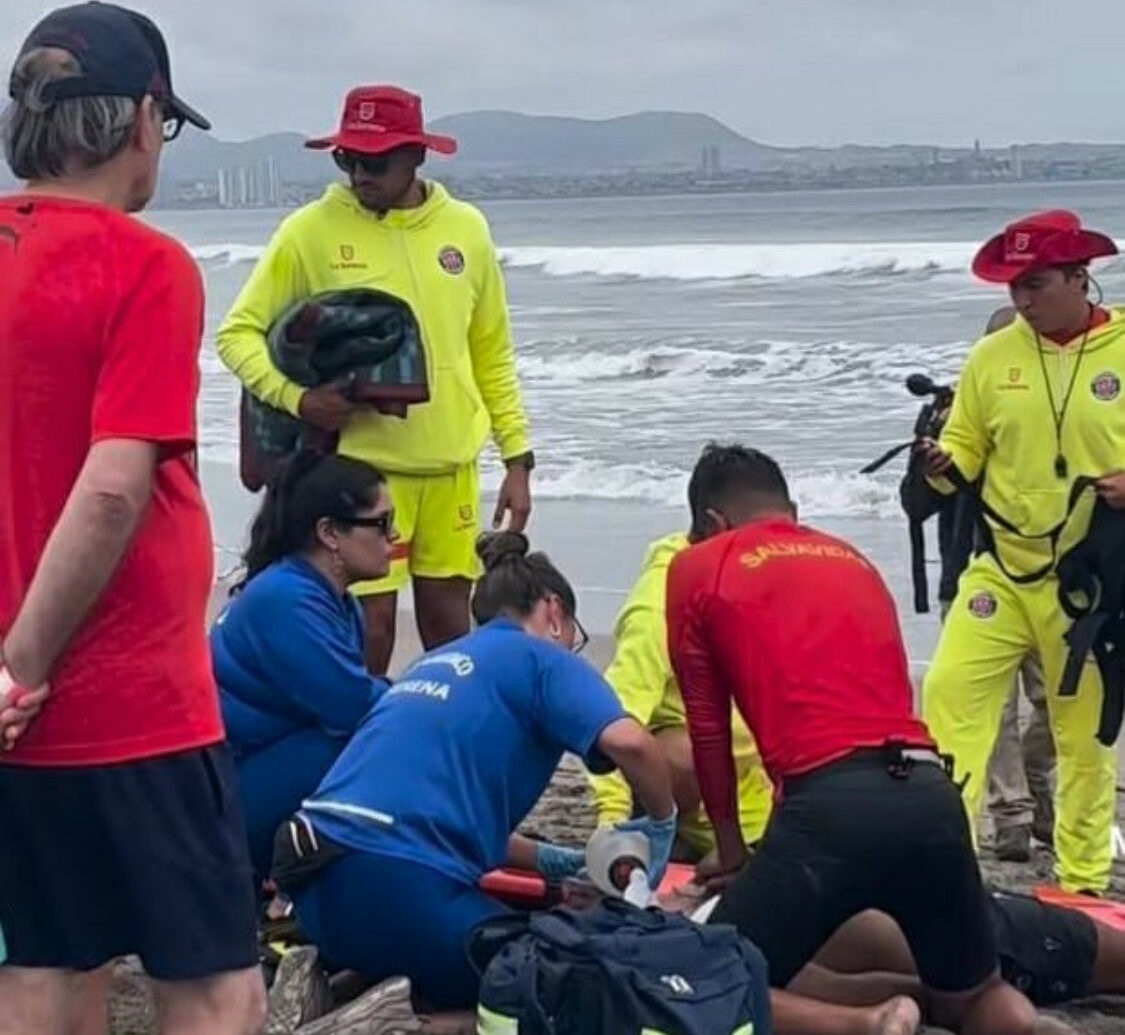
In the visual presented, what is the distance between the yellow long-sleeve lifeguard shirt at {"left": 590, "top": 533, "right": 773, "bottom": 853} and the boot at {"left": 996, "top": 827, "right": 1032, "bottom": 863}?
118cm

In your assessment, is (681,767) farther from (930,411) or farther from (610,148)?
(610,148)

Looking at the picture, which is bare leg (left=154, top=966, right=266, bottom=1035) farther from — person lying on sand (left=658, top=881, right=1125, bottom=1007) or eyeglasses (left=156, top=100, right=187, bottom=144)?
person lying on sand (left=658, top=881, right=1125, bottom=1007)

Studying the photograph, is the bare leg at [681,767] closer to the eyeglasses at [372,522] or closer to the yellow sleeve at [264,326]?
the eyeglasses at [372,522]

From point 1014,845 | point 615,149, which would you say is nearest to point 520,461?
point 1014,845

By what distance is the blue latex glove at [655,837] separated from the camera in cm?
439

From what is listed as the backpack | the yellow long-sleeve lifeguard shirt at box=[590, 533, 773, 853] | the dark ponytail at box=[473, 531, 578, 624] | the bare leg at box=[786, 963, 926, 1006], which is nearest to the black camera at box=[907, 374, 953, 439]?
the yellow long-sleeve lifeguard shirt at box=[590, 533, 773, 853]

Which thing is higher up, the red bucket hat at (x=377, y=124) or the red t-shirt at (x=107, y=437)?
the red bucket hat at (x=377, y=124)

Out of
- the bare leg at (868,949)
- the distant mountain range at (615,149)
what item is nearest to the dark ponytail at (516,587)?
the bare leg at (868,949)

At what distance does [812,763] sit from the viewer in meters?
4.12

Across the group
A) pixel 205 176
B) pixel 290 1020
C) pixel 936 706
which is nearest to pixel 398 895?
pixel 290 1020

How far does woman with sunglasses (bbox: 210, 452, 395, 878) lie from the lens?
15.4 ft

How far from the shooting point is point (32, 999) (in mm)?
3049

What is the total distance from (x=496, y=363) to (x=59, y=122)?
3.16 meters

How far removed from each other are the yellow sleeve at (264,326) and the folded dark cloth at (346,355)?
0.12 ft
